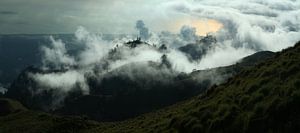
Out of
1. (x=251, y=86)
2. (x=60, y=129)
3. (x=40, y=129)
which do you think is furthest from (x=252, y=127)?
(x=40, y=129)

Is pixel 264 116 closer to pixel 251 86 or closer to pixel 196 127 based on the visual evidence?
pixel 196 127

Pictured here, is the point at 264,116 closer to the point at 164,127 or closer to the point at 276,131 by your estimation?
the point at 276,131

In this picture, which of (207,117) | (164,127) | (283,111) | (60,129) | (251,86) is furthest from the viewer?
(60,129)

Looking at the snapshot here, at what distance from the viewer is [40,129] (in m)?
117

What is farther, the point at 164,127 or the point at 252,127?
the point at 164,127

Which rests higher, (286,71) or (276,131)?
(286,71)

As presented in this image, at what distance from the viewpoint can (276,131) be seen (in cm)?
2361

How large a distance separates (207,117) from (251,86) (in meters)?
5.10

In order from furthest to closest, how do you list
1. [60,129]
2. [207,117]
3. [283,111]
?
[60,129]
[207,117]
[283,111]

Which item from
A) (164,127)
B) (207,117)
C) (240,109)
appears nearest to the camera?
(240,109)

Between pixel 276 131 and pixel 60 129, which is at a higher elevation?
pixel 276 131

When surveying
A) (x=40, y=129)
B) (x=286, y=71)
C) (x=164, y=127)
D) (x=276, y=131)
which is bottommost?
(x=40, y=129)

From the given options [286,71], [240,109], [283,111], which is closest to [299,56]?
[286,71]

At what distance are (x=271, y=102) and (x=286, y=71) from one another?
7.51 meters
